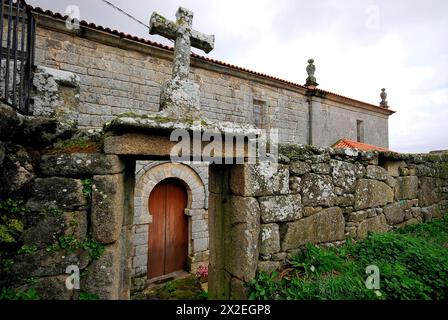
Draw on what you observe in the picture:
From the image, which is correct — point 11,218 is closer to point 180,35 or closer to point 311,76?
point 180,35

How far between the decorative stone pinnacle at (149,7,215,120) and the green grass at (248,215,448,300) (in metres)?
1.78

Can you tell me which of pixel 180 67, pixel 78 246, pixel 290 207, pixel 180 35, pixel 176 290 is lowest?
pixel 176 290

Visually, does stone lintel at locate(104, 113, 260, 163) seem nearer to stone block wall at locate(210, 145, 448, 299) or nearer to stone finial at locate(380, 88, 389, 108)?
stone block wall at locate(210, 145, 448, 299)

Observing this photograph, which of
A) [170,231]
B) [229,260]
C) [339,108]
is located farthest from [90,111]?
[339,108]

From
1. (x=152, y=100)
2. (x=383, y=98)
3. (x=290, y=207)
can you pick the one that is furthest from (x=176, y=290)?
(x=383, y=98)

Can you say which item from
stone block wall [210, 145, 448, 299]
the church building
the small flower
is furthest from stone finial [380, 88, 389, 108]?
the small flower

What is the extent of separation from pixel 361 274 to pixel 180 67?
2792 millimetres

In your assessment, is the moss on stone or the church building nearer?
the moss on stone

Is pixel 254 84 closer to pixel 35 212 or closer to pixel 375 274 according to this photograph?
pixel 375 274

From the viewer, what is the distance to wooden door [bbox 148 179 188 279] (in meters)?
5.54

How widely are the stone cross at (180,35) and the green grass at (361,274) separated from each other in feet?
7.16

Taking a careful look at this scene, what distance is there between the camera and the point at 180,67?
2193 mm

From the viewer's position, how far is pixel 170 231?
5773mm

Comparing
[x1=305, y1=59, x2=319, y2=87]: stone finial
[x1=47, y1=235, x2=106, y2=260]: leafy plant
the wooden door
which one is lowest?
the wooden door
